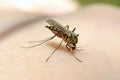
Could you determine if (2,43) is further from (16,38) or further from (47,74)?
(47,74)

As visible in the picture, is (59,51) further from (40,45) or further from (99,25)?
(99,25)

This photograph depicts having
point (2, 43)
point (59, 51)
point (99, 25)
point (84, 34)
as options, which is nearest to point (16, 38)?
point (2, 43)

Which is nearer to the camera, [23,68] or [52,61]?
[23,68]

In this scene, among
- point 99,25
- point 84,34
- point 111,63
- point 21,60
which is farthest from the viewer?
point 99,25

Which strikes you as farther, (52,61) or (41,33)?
(41,33)

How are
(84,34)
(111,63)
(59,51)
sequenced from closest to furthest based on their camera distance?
(111,63), (59,51), (84,34)

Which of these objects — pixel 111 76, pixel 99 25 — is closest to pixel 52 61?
pixel 111 76
